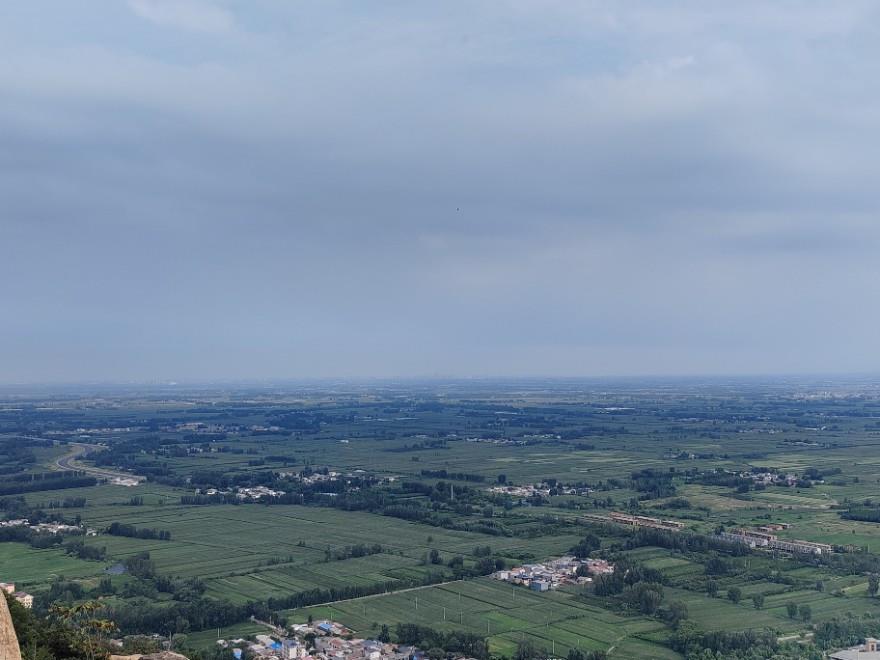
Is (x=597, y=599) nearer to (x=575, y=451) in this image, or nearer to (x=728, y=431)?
(x=575, y=451)

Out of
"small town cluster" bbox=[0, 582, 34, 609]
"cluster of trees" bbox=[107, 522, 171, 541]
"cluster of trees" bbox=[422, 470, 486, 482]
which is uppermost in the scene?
"small town cluster" bbox=[0, 582, 34, 609]

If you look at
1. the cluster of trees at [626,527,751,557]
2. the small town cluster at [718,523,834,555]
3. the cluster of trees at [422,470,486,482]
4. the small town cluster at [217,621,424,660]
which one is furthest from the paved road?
the small town cluster at [718,523,834,555]

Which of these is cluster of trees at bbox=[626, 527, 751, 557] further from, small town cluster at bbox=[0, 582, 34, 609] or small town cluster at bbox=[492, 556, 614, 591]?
small town cluster at bbox=[0, 582, 34, 609]

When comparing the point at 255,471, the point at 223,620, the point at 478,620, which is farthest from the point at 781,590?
the point at 255,471

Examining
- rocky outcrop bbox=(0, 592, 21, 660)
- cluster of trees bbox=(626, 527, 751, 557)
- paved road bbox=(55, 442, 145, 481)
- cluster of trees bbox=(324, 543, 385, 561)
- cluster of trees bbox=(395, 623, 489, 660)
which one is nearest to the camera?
rocky outcrop bbox=(0, 592, 21, 660)

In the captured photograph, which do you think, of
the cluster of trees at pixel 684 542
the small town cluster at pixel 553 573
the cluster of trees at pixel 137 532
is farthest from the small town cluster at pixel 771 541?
the cluster of trees at pixel 137 532

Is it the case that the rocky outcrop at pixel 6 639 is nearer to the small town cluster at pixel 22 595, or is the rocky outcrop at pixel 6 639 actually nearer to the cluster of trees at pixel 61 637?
the cluster of trees at pixel 61 637
